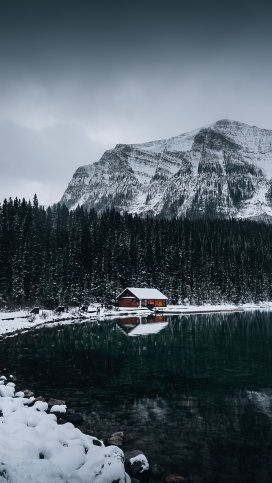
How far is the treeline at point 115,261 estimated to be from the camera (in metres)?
82.8

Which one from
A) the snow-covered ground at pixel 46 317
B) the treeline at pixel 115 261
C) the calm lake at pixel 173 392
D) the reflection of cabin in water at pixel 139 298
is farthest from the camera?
the reflection of cabin in water at pixel 139 298

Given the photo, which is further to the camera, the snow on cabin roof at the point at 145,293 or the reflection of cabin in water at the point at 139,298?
the reflection of cabin in water at the point at 139,298

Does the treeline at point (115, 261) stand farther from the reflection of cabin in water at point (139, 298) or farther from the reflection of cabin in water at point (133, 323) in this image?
the reflection of cabin in water at point (133, 323)

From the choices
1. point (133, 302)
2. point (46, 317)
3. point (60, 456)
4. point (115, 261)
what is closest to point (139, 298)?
point (133, 302)

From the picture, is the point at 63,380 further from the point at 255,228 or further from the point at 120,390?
the point at 255,228

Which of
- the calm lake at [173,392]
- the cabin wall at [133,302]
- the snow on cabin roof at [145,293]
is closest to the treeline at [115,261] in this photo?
the cabin wall at [133,302]

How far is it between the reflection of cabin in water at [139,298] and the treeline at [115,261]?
15.0 ft

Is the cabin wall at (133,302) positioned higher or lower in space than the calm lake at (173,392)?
lower

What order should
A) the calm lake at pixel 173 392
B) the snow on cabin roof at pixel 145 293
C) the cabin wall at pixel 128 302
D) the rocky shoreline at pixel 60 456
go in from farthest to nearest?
the cabin wall at pixel 128 302, the snow on cabin roof at pixel 145 293, the calm lake at pixel 173 392, the rocky shoreline at pixel 60 456

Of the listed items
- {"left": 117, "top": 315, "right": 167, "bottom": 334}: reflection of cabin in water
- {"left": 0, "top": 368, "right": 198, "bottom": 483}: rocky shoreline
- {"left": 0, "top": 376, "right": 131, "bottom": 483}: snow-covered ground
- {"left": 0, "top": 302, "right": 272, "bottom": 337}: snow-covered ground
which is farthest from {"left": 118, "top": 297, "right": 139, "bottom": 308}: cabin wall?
{"left": 0, "top": 376, "right": 131, "bottom": 483}: snow-covered ground

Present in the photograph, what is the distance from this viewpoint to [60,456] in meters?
9.62

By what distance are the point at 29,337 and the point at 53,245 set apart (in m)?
70.7

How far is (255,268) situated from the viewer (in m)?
128

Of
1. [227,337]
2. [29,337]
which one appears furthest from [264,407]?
[29,337]
